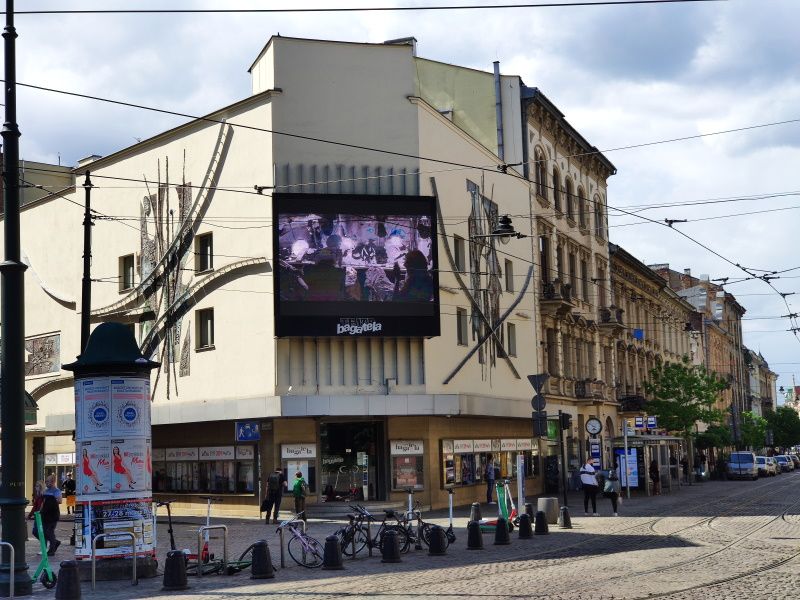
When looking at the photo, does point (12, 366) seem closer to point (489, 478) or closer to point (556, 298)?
point (489, 478)

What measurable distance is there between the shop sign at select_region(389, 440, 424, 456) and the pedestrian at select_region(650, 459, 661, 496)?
1338 cm

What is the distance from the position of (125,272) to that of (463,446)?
46.4ft

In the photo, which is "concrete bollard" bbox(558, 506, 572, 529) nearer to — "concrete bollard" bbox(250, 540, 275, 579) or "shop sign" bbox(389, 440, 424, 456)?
"shop sign" bbox(389, 440, 424, 456)

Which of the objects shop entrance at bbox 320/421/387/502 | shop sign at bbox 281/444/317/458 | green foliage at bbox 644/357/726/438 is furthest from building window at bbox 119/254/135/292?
green foliage at bbox 644/357/726/438

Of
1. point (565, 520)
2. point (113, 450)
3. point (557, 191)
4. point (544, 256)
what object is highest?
point (557, 191)

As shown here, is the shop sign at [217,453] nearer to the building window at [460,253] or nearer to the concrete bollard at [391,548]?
the building window at [460,253]

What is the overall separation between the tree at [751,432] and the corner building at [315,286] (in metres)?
55.5

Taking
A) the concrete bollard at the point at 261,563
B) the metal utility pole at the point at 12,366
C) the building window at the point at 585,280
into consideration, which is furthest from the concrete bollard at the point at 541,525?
the building window at the point at 585,280

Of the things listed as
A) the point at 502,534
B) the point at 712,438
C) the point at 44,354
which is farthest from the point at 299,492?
the point at 712,438

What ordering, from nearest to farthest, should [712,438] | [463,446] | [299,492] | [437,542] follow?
[437,542], [299,492], [463,446], [712,438]

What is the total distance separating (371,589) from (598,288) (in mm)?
41008

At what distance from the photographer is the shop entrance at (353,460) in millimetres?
33219

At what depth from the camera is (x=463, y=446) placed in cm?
3644

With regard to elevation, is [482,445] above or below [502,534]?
above
